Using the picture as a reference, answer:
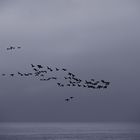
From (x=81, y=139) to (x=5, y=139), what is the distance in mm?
27186

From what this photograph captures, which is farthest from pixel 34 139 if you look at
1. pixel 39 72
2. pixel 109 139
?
pixel 39 72

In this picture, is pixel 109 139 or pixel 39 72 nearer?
pixel 39 72

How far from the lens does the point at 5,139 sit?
149500 mm

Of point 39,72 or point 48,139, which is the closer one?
point 39,72

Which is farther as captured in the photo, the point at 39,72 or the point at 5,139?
the point at 5,139

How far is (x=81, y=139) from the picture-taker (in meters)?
155

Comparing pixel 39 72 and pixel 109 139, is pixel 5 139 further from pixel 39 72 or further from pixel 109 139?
pixel 39 72

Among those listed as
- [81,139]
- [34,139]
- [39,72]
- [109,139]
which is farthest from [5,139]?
[39,72]

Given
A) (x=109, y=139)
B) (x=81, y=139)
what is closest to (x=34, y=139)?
(x=81, y=139)

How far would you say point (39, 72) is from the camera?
2464 inches

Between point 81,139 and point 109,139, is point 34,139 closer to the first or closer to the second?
point 81,139

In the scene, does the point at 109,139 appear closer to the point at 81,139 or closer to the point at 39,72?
the point at 81,139

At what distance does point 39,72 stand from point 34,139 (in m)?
95.7

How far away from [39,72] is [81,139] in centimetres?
9569
